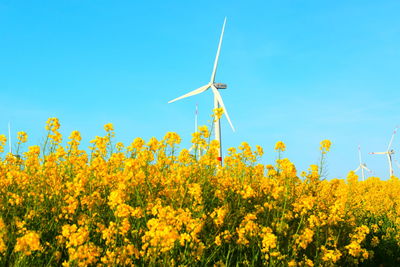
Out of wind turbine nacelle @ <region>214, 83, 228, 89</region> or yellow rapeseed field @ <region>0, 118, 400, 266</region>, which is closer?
yellow rapeseed field @ <region>0, 118, 400, 266</region>

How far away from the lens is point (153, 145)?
784 cm

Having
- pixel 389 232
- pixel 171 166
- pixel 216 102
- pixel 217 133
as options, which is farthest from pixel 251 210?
pixel 216 102

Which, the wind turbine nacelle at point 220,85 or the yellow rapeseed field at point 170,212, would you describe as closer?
the yellow rapeseed field at point 170,212

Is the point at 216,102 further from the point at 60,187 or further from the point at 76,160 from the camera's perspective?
the point at 60,187

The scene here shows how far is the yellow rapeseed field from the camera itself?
4363 mm

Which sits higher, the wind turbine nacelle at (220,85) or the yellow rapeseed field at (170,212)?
the wind turbine nacelle at (220,85)

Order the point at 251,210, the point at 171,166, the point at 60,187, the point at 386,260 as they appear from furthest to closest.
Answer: the point at 386,260 < the point at 171,166 < the point at 251,210 < the point at 60,187

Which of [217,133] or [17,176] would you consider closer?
[17,176]

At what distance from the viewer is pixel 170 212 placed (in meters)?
4.51

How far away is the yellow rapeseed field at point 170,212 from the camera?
4363 millimetres

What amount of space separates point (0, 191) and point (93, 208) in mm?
1852

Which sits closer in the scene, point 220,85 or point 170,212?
point 170,212

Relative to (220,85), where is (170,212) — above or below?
below

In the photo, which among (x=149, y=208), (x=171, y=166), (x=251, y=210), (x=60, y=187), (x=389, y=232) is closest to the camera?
(x=149, y=208)
